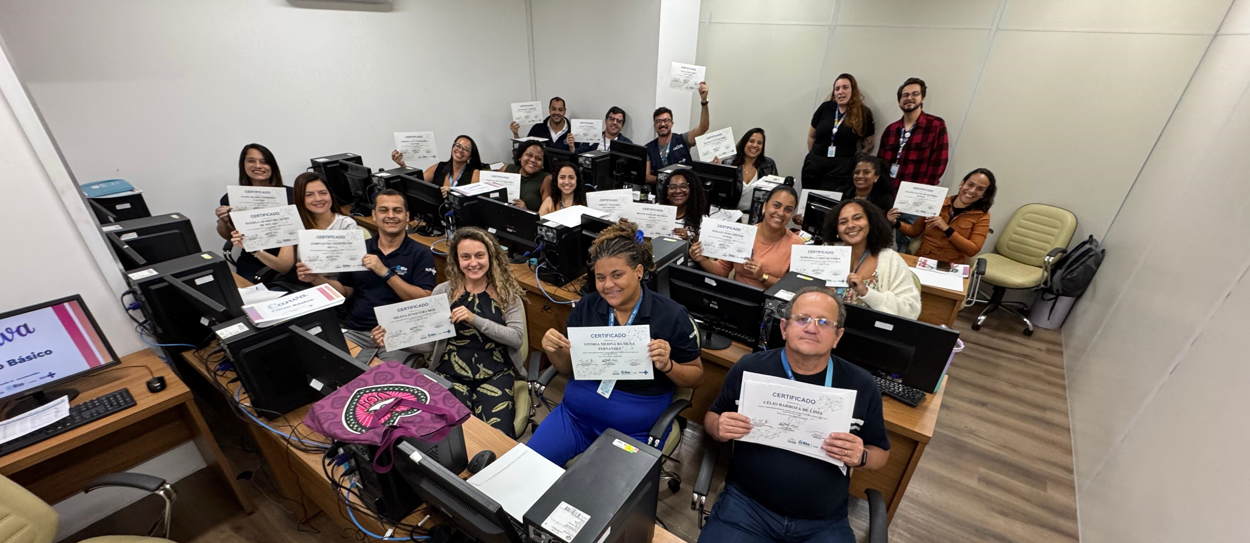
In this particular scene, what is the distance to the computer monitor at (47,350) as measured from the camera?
1744 millimetres

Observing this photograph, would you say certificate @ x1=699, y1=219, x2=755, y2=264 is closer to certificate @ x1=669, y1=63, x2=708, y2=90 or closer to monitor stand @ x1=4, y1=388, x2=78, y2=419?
certificate @ x1=669, y1=63, x2=708, y2=90

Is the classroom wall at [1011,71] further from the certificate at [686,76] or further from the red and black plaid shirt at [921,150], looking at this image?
the certificate at [686,76]

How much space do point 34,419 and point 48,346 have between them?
0.27m

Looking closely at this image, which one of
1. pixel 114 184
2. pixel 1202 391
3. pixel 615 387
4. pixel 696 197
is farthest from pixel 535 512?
pixel 114 184

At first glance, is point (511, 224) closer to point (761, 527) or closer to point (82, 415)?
point (82, 415)

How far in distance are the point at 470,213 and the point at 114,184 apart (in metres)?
2.46

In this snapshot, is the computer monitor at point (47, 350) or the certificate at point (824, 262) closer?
the computer monitor at point (47, 350)

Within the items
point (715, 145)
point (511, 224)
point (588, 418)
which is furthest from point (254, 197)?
point (715, 145)

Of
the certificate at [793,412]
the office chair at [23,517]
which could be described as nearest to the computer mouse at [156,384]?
the office chair at [23,517]

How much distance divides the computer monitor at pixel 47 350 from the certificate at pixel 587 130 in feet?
13.2

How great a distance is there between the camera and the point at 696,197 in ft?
11.8

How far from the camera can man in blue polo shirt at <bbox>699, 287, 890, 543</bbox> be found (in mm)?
1645

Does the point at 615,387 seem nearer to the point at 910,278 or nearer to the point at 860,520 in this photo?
the point at 860,520

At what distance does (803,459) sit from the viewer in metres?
1.67
